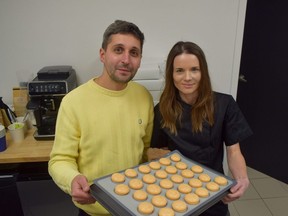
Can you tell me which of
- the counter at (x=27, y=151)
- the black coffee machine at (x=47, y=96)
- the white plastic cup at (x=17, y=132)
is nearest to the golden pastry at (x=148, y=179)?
the counter at (x=27, y=151)

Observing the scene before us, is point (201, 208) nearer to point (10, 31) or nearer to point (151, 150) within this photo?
point (151, 150)

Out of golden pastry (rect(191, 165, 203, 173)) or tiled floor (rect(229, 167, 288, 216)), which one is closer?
golden pastry (rect(191, 165, 203, 173))

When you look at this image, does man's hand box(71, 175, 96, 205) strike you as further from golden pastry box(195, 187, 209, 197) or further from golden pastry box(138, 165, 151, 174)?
golden pastry box(195, 187, 209, 197)

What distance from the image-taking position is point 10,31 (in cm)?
205

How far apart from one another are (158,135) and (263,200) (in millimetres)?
1768

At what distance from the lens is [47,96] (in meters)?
1.76

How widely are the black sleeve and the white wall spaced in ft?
3.00

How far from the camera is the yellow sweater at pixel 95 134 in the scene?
1.18 m

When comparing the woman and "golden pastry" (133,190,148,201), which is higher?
the woman

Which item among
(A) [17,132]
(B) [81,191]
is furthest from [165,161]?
(A) [17,132]

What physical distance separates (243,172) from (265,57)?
1.72 m

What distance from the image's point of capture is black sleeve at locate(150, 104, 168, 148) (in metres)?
1.36

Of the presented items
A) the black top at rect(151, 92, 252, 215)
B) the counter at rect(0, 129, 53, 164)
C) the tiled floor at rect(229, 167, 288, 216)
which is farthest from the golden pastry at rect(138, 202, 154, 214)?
the tiled floor at rect(229, 167, 288, 216)

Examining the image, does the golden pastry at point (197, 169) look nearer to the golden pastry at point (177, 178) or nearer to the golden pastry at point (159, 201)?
the golden pastry at point (177, 178)
